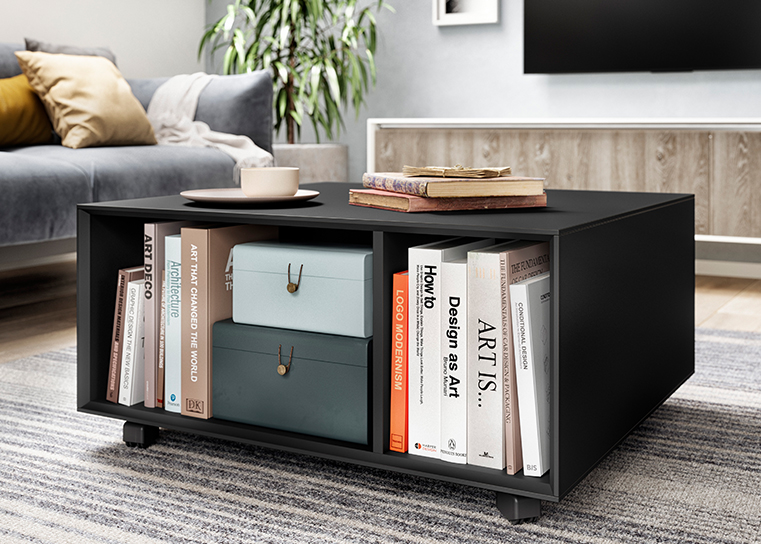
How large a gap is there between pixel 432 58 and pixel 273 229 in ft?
8.62

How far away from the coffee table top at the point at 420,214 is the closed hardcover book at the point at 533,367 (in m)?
0.08

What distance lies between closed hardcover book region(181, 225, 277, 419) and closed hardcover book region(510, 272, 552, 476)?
0.47 metres

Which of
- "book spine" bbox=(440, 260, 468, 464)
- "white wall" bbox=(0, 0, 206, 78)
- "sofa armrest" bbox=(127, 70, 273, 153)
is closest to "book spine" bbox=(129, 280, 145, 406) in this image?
"book spine" bbox=(440, 260, 468, 464)

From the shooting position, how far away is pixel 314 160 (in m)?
3.35

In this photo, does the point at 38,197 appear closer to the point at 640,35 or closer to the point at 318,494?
the point at 318,494

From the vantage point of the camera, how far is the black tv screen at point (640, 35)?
3098 mm

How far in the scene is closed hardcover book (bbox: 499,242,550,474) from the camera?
1.00m

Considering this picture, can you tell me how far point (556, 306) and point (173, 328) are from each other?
61cm

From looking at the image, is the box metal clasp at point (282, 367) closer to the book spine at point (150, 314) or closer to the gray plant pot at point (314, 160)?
the book spine at point (150, 314)

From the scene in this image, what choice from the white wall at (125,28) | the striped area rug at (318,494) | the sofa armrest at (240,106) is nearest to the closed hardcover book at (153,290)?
the striped area rug at (318,494)

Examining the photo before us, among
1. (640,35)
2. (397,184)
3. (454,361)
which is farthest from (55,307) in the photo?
(640,35)

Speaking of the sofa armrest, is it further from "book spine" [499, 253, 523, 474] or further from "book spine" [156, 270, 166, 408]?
"book spine" [499, 253, 523, 474]

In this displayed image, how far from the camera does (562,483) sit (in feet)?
3.17

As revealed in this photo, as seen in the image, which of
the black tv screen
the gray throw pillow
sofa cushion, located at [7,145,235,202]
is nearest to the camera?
sofa cushion, located at [7,145,235,202]
